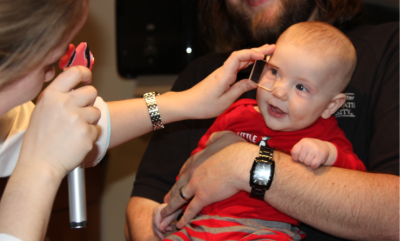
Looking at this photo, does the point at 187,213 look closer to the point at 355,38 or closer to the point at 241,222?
the point at 241,222

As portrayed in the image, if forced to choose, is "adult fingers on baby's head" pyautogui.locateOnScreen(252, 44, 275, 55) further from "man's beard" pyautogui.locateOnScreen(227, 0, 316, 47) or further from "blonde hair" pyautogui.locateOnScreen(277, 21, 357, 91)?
"man's beard" pyautogui.locateOnScreen(227, 0, 316, 47)

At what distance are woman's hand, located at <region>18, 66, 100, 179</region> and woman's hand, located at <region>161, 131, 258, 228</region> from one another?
0.51 metres

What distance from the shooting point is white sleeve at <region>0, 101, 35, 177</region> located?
1044mm

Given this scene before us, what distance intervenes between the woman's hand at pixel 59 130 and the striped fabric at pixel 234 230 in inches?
19.9

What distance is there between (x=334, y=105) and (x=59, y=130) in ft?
3.23

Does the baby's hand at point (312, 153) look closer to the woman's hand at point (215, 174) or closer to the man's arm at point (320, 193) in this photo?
the man's arm at point (320, 193)

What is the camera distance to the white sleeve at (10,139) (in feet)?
3.43

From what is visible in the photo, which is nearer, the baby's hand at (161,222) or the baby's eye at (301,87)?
the baby's eye at (301,87)

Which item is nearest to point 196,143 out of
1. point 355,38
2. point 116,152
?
point 355,38

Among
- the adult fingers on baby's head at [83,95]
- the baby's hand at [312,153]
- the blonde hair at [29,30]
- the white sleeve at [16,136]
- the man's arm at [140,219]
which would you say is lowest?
the man's arm at [140,219]

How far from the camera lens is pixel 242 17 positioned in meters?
1.76

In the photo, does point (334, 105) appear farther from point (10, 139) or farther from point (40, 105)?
point (10, 139)

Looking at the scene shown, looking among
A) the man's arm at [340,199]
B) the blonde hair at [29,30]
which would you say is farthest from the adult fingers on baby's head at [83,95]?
the man's arm at [340,199]

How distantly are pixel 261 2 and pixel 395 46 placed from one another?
2.16 feet
